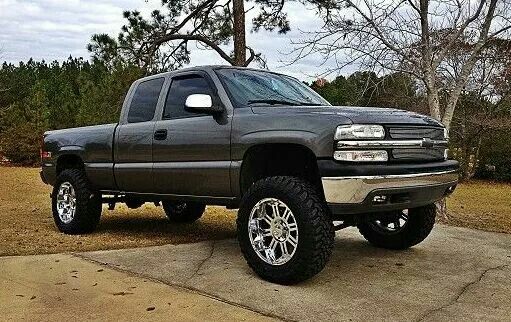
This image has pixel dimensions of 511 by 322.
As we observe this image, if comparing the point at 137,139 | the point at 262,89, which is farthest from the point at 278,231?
the point at 137,139

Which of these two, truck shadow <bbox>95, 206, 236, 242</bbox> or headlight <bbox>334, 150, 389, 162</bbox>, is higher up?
headlight <bbox>334, 150, 389, 162</bbox>

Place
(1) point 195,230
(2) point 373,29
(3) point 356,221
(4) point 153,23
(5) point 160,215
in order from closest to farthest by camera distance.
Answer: (3) point 356,221, (1) point 195,230, (2) point 373,29, (5) point 160,215, (4) point 153,23

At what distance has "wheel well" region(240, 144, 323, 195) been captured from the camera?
15.6 feet

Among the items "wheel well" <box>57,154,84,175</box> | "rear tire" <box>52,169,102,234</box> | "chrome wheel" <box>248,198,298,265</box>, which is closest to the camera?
"chrome wheel" <box>248,198,298,265</box>

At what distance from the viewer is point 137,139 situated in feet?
19.8

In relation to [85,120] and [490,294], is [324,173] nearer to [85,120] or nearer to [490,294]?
[490,294]

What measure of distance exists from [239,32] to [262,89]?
6.86m

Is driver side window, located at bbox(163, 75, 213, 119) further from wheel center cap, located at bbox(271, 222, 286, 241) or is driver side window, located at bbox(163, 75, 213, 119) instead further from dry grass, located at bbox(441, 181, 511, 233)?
dry grass, located at bbox(441, 181, 511, 233)

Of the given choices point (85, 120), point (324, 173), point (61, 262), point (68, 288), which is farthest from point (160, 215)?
point (85, 120)

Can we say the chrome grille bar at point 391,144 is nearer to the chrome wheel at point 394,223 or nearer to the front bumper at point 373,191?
the front bumper at point 373,191

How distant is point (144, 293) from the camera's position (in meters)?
4.26

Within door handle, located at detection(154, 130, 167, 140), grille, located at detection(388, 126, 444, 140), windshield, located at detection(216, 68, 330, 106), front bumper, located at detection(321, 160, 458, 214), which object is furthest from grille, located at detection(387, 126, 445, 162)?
door handle, located at detection(154, 130, 167, 140)

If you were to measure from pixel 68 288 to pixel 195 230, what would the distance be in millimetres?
3119

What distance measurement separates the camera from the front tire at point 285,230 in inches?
169
